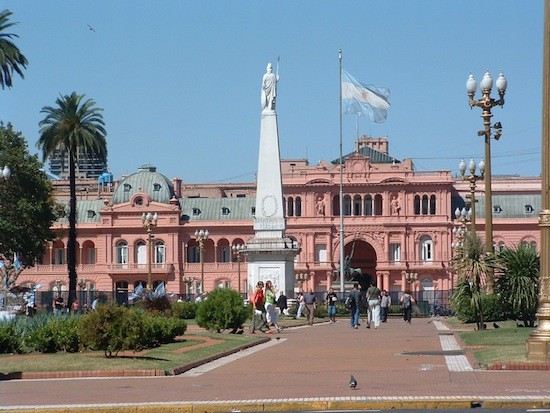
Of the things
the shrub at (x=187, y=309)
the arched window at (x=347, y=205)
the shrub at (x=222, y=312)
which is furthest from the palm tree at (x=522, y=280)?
the arched window at (x=347, y=205)

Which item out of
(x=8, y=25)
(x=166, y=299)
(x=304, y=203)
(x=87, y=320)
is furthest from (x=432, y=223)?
(x=87, y=320)

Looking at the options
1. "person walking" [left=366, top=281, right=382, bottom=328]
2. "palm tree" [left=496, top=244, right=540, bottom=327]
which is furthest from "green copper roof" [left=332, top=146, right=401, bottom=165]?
"palm tree" [left=496, top=244, right=540, bottom=327]

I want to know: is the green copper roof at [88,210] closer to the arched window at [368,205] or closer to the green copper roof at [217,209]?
the green copper roof at [217,209]

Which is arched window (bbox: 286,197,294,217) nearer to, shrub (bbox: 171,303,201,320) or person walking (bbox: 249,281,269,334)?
shrub (bbox: 171,303,201,320)

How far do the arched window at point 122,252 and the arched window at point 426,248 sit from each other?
30.3 metres

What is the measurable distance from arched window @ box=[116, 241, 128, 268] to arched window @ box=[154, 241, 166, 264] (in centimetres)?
311

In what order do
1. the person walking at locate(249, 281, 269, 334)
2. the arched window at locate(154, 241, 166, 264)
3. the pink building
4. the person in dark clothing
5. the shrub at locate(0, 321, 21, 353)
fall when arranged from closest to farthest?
the shrub at locate(0, 321, 21, 353) < the person walking at locate(249, 281, 269, 334) < the person in dark clothing < the pink building < the arched window at locate(154, 241, 166, 264)

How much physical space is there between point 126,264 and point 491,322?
325 ft

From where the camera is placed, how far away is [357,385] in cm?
2191

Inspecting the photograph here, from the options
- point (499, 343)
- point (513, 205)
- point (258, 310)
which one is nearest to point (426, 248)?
point (513, 205)

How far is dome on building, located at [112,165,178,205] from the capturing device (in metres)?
141

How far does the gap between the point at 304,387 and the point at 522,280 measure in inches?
649

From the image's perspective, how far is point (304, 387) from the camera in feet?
72.0

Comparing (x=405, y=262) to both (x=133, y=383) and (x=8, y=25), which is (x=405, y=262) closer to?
(x=8, y=25)
